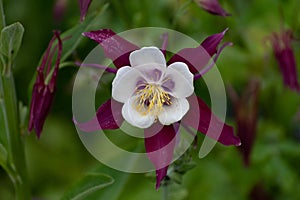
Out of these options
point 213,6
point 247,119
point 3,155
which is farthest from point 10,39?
point 247,119

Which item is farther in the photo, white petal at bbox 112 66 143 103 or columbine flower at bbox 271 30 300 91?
columbine flower at bbox 271 30 300 91

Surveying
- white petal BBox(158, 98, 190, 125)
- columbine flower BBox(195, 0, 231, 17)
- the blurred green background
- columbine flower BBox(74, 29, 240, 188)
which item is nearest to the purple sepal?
columbine flower BBox(74, 29, 240, 188)

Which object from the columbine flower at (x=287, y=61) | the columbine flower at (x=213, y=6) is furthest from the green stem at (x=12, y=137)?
the columbine flower at (x=287, y=61)

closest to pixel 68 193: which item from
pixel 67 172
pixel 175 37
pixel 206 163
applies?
pixel 175 37

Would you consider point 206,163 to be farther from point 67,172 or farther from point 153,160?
point 153,160

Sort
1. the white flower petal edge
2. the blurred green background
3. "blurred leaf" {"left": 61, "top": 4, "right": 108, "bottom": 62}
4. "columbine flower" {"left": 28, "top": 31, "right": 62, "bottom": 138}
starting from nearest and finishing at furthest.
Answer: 1. the white flower petal edge
2. "columbine flower" {"left": 28, "top": 31, "right": 62, "bottom": 138}
3. "blurred leaf" {"left": 61, "top": 4, "right": 108, "bottom": 62}
4. the blurred green background

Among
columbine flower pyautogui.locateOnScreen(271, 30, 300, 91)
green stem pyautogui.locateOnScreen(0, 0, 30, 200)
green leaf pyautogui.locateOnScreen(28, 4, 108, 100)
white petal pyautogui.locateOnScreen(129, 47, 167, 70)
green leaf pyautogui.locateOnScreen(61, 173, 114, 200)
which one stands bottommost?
columbine flower pyautogui.locateOnScreen(271, 30, 300, 91)

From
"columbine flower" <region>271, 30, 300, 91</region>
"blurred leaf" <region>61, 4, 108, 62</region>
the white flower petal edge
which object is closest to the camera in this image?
the white flower petal edge

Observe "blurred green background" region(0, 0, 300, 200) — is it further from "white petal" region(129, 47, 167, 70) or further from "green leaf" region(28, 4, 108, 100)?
"white petal" region(129, 47, 167, 70)
